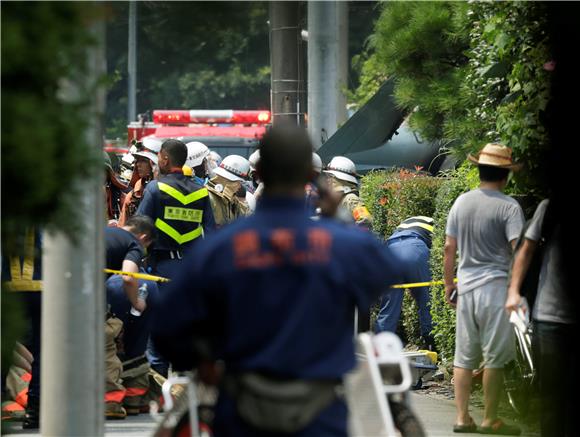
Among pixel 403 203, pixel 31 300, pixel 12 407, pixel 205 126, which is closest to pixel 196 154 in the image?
pixel 403 203

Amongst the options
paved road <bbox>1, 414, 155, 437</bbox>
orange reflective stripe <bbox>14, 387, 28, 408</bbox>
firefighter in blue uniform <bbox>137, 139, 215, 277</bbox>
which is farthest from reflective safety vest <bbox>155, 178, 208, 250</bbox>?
orange reflective stripe <bbox>14, 387, 28, 408</bbox>

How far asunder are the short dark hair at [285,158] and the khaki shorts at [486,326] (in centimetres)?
380

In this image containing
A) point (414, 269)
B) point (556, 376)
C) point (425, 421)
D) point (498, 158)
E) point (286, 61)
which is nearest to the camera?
point (556, 376)

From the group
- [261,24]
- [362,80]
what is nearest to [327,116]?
[362,80]

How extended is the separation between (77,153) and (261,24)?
4728 cm

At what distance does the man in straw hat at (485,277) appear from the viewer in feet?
25.6

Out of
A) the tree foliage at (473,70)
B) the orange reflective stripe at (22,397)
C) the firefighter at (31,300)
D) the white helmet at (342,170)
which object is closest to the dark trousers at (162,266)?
the orange reflective stripe at (22,397)

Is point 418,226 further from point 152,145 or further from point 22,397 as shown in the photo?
point 22,397

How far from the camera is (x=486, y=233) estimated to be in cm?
782

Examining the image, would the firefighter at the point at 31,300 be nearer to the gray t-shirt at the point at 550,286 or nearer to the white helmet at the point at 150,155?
the gray t-shirt at the point at 550,286

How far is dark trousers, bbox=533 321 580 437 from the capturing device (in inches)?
275

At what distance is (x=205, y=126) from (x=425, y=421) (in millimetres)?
17386

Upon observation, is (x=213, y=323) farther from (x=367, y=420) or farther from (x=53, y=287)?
(x=53, y=287)

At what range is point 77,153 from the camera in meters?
4.18
